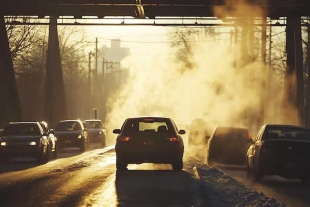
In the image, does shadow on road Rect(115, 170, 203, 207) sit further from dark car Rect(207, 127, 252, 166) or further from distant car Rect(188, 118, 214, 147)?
distant car Rect(188, 118, 214, 147)

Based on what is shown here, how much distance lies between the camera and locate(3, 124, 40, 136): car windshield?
37906 millimetres

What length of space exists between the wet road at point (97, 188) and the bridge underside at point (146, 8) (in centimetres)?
1640

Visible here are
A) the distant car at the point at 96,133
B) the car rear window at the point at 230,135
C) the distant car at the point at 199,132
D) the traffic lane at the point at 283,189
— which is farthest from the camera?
the distant car at the point at 96,133

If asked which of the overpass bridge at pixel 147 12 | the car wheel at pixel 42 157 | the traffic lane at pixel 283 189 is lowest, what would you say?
the traffic lane at pixel 283 189

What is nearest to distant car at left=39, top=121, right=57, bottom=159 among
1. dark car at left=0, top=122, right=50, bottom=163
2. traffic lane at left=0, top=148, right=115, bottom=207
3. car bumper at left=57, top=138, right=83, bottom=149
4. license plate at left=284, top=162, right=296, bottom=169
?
dark car at left=0, top=122, right=50, bottom=163

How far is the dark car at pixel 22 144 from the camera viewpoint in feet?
121

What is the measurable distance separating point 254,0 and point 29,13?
463 inches

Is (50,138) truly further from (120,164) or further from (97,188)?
(97,188)

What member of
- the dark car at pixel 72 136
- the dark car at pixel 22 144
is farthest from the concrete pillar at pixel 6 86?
the dark car at pixel 22 144

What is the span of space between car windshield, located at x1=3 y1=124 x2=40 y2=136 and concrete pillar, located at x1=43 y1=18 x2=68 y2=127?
31246 mm

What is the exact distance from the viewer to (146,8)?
4878cm

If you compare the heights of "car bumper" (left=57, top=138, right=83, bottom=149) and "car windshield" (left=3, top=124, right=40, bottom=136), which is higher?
"car windshield" (left=3, top=124, right=40, bottom=136)

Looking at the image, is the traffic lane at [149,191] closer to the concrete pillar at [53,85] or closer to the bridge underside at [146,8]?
the bridge underside at [146,8]

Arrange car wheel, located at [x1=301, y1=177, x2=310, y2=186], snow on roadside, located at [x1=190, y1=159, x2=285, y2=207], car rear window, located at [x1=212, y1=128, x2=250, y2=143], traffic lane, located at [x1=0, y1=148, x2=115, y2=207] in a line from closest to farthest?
snow on roadside, located at [x1=190, y1=159, x2=285, y2=207], traffic lane, located at [x1=0, y1=148, x2=115, y2=207], car wheel, located at [x1=301, y1=177, x2=310, y2=186], car rear window, located at [x1=212, y1=128, x2=250, y2=143]
